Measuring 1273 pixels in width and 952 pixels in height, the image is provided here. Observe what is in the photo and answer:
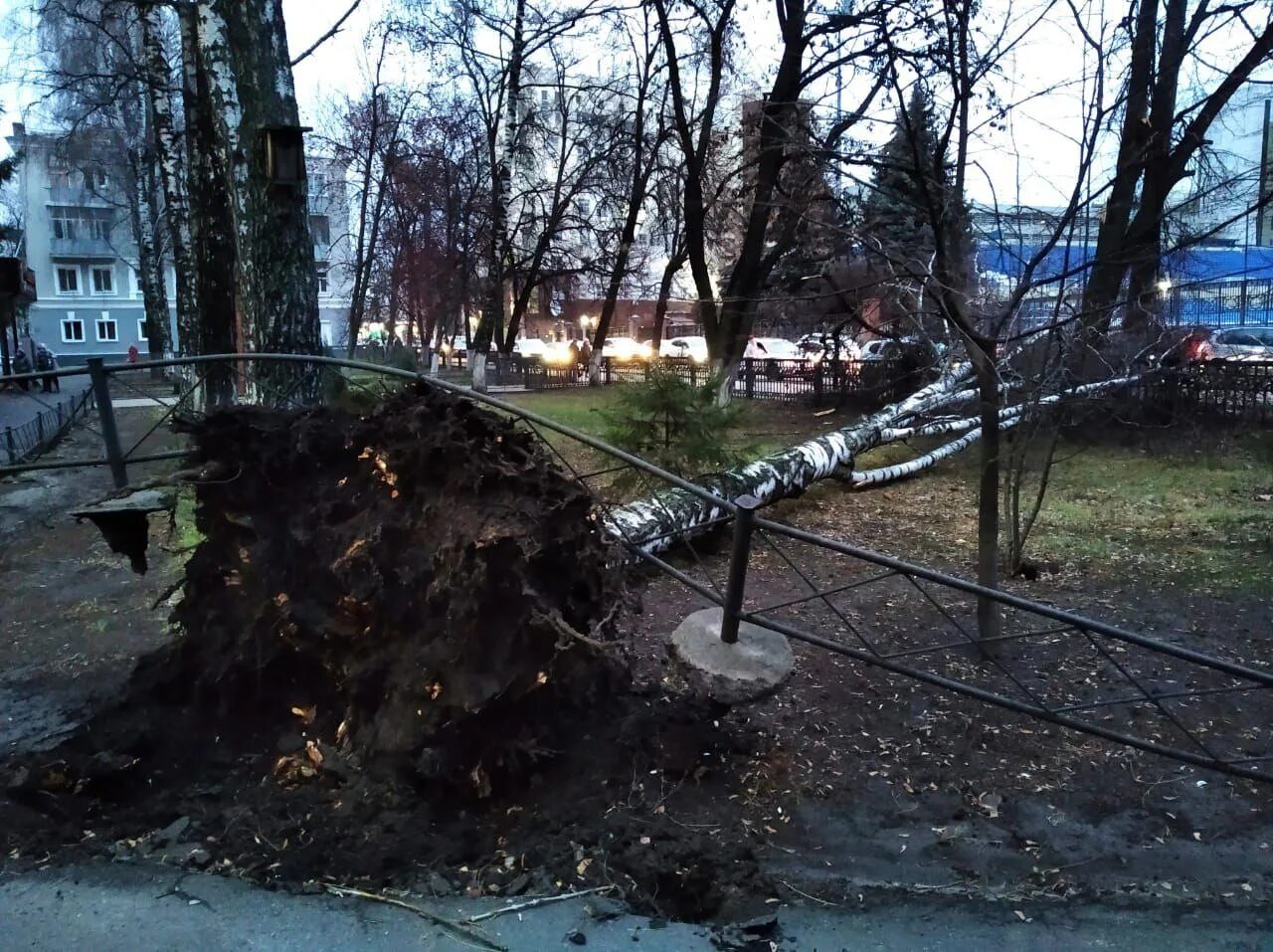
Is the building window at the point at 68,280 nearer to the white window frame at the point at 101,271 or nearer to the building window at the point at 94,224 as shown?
the white window frame at the point at 101,271

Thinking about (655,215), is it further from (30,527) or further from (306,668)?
(306,668)

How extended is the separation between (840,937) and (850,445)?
653 cm

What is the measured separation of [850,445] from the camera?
8.77 metres

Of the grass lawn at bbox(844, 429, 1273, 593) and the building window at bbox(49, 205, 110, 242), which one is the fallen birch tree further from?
the building window at bbox(49, 205, 110, 242)

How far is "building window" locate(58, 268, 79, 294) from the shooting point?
47.3 meters

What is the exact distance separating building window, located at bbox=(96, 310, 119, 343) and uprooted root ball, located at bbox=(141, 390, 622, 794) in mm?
52116

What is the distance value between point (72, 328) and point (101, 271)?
3.50m

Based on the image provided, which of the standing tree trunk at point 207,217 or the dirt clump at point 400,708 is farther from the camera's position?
the standing tree trunk at point 207,217

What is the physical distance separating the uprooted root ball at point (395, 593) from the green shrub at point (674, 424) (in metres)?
3.28

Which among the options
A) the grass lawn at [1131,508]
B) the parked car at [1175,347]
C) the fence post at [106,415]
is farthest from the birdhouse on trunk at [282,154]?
the parked car at [1175,347]

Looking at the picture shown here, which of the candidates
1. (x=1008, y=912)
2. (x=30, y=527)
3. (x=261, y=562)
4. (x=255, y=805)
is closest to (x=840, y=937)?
(x=1008, y=912)

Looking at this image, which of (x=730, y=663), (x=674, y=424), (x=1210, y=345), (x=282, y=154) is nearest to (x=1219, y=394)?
(x=1210, y=345)

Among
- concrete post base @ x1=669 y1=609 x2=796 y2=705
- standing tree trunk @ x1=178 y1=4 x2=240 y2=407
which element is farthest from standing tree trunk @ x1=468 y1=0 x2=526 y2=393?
concrete post base @ x1=669 y1=609 x2=796 y2=705

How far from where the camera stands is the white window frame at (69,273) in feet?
154
